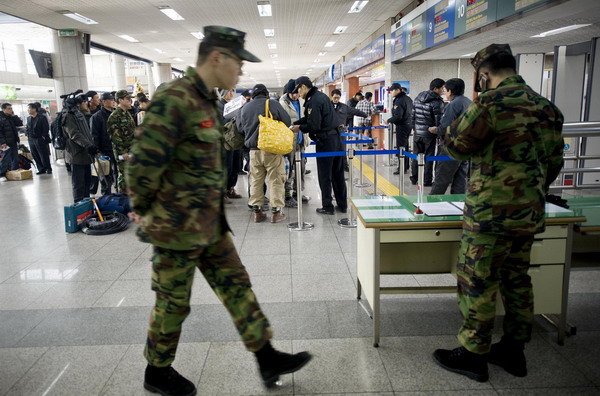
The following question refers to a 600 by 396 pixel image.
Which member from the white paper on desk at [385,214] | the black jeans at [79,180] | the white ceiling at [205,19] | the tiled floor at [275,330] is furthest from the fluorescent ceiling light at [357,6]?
the white paper on desk at [385,214]

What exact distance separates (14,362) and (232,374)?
4.08 ft

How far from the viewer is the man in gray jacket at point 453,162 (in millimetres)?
5254

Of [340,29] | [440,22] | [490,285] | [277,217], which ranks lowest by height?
[277,217]

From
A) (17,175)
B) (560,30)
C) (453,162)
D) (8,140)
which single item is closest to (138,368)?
(453,162)

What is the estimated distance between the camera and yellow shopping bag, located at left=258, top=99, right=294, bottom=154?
15.6 feet

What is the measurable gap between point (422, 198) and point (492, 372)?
3.73 feet

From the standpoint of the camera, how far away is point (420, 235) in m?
2.38

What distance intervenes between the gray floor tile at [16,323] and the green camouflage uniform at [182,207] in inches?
50.8

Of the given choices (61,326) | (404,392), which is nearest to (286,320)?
(404,392)

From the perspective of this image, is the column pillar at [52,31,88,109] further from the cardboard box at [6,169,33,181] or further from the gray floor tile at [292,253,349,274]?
the gray floor tile at [292,253,349,274]

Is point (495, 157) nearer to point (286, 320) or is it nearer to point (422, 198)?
point (422, 198)

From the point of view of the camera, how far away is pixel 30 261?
4.18 metres

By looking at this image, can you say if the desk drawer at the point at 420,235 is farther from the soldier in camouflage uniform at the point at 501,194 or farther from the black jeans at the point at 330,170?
the black jeans at the point at 330,170

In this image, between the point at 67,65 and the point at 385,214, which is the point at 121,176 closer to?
the point at 385,214
